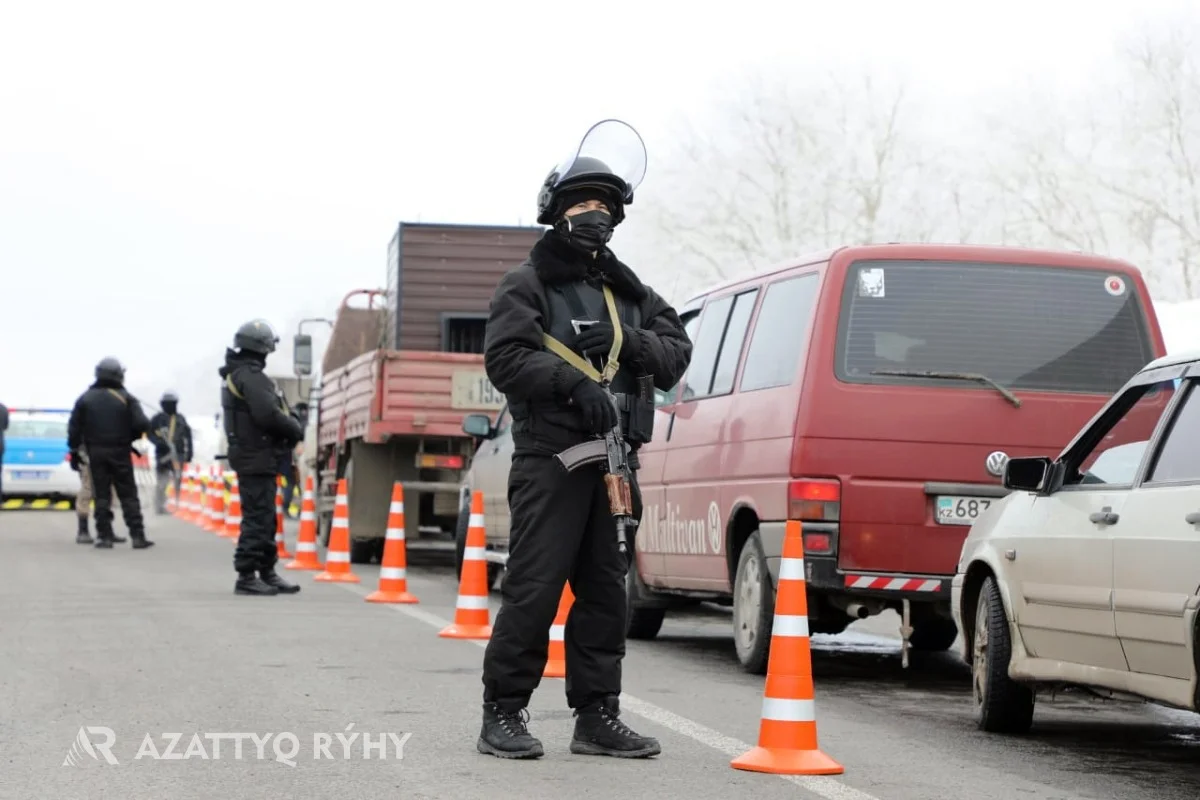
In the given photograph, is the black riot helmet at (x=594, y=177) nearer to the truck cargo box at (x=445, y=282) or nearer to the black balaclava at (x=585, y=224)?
the black balaclava at (x=585, y=224)

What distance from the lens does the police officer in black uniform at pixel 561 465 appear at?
20.9 feet

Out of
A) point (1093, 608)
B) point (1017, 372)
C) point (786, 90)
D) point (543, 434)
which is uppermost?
point (786, 90)

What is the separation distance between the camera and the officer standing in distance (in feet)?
99.9

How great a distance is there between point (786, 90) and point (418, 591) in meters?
40.3

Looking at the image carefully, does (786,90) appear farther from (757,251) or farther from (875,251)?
(875,251)

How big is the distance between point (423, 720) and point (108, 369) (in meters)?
14.0

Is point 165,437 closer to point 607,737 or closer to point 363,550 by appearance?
point 363,550

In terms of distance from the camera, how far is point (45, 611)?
12414 mm

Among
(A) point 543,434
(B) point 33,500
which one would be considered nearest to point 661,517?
(A) point 543,434

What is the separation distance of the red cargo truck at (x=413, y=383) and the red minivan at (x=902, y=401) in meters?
7.27

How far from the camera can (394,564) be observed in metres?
13.8

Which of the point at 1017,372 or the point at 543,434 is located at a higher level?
the point at 1017,372

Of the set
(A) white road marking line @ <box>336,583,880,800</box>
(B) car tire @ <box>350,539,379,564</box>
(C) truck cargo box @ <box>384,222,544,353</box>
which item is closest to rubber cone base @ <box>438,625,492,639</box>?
(A) white road marking line @ <box>336,583,880,800</box>

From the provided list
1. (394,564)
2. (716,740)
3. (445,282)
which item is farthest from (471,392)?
(716,740)
